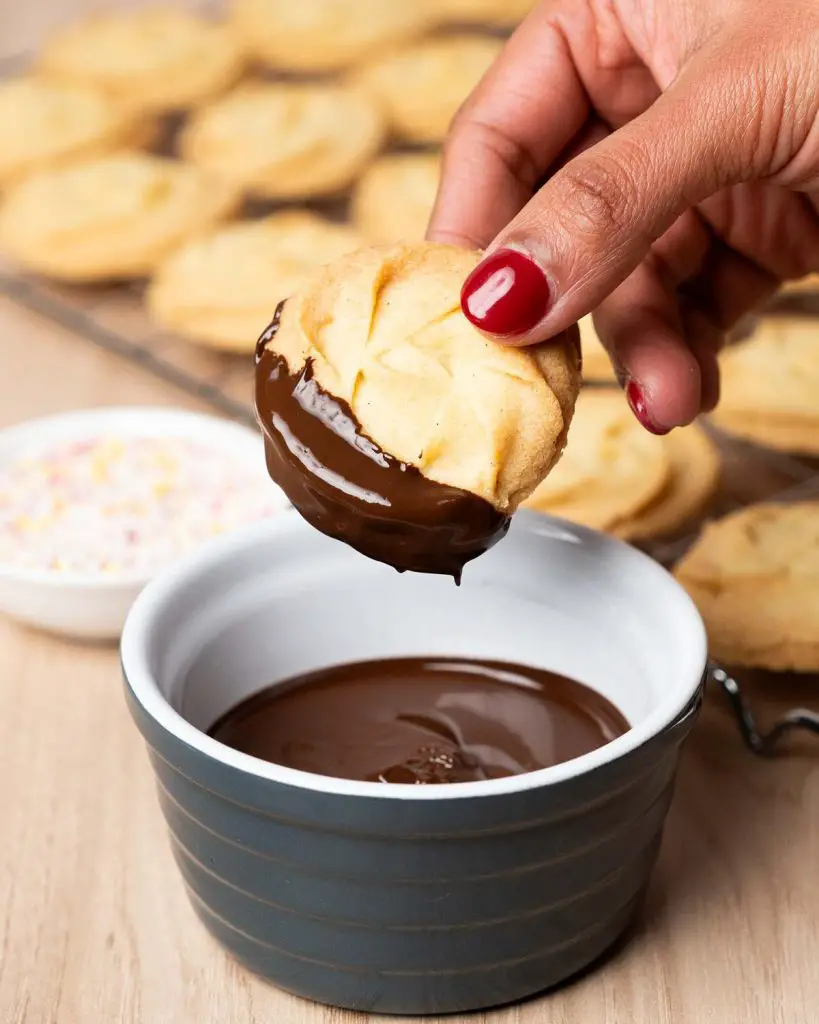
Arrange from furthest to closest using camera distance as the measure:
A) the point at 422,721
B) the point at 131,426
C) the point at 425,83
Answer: the point at 425,83 < the point at 131,426 < the point at 422,721

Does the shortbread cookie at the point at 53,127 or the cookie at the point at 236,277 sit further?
the shortbread cookie at the point at 53,127

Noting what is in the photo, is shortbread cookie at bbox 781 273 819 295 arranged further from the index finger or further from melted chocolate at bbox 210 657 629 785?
melted chocolate at bbox 210 657 629 785

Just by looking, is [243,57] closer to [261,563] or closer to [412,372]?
[261,563]

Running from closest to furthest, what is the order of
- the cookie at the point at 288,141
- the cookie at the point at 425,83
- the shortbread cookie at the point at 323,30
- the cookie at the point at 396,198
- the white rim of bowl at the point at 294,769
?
the white rim of bowl at the point at 294,769 < the cookie at the point at 396,198 < the cookie at the point at 288,141 < the cookie at the point at 425,83 < the shortbread cookie at the point at 323,30

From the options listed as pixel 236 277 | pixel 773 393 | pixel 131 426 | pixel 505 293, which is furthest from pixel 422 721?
pixel 236 277

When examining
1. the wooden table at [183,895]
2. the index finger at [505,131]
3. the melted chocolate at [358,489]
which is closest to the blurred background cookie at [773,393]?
the wooden table at [183,895]

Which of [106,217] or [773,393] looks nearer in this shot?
[773,393]

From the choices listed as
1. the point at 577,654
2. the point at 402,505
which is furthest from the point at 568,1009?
the point at 402,505

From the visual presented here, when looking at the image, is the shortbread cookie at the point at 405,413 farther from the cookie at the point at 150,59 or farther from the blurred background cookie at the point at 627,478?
the cookie at the point at 150,59

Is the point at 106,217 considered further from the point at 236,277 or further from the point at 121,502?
the point at 121,502
